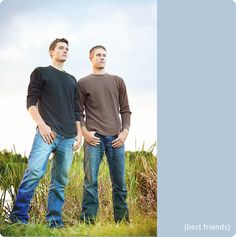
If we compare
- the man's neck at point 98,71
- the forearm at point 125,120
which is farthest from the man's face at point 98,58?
the forearm at point 125,120

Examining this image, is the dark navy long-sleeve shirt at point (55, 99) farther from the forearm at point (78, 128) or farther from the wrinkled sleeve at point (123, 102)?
the wrinkled sleeve at point (123, 102)

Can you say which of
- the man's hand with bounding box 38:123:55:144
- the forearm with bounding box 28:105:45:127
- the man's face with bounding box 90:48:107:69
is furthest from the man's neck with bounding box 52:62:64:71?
the man's hand with bounding box 38:123:55:144

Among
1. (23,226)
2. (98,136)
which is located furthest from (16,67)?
(23,226)

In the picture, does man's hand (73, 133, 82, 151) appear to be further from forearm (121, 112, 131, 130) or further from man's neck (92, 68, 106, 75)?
man's neck (92, 68, 106, 75)

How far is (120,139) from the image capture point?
4707mm

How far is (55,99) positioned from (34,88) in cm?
17

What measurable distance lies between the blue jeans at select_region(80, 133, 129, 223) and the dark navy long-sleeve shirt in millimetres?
212

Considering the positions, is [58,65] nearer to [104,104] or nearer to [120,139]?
[104,104]

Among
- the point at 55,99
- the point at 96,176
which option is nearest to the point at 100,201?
the point at 96,176

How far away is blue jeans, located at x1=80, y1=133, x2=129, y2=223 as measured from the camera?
4.68m

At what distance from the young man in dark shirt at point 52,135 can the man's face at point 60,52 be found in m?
0.09

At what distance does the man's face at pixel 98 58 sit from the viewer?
479 centimetres
